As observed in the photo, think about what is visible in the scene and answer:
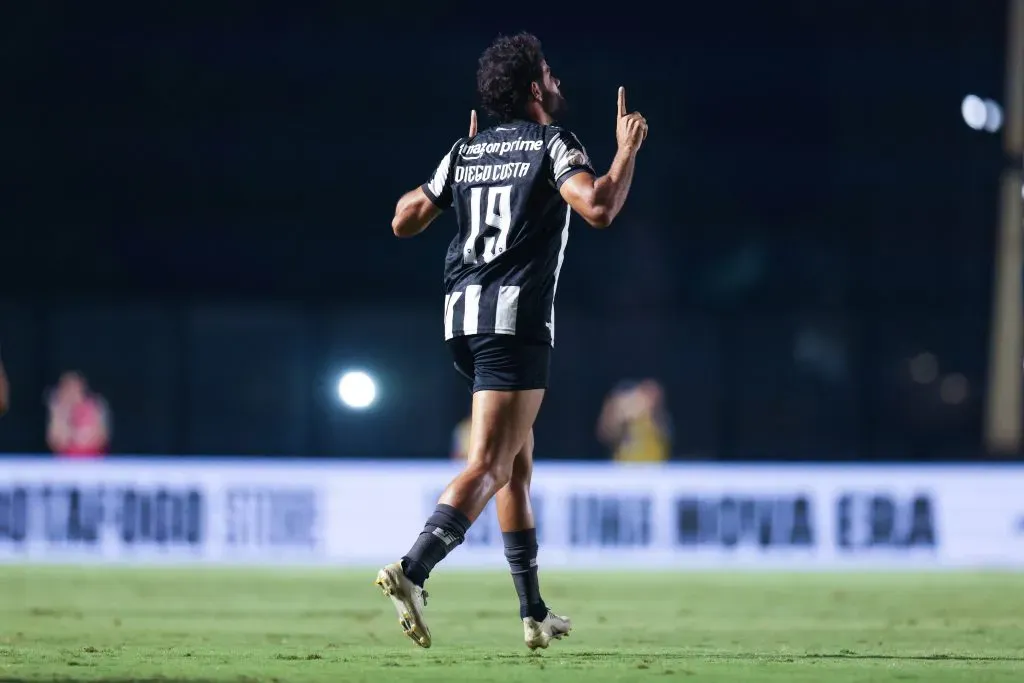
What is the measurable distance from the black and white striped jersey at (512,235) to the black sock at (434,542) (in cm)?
73

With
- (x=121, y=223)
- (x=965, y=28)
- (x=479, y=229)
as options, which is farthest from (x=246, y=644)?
(x=965, y=28)

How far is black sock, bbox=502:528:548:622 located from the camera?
23.5 ft

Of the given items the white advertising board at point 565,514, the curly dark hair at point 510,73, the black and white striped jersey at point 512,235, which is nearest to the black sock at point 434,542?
the black and white striped jersey at point 512,235

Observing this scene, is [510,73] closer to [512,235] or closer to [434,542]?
[512,235]

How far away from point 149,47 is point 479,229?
26.3 m

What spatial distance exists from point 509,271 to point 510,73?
80cm

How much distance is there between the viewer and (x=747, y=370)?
32.8 metres

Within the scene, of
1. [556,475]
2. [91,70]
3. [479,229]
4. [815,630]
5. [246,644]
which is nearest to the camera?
[479,229]

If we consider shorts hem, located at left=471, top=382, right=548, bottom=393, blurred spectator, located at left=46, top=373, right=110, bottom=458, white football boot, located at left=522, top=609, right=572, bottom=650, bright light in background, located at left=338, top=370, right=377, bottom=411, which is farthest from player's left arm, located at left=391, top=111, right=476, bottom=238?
bright light in background, located at left=338, top=370, right=377, bottom=411

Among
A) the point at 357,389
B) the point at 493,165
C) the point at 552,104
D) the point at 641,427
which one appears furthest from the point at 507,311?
the point at 357,389

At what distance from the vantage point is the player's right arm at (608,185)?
6.49m

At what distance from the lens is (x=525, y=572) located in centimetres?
715

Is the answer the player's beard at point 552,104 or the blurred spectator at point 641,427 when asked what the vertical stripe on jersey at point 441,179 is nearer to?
the player's beard at point 552,104

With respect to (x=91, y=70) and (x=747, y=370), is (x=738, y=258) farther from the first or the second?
(x=91, y=70)
